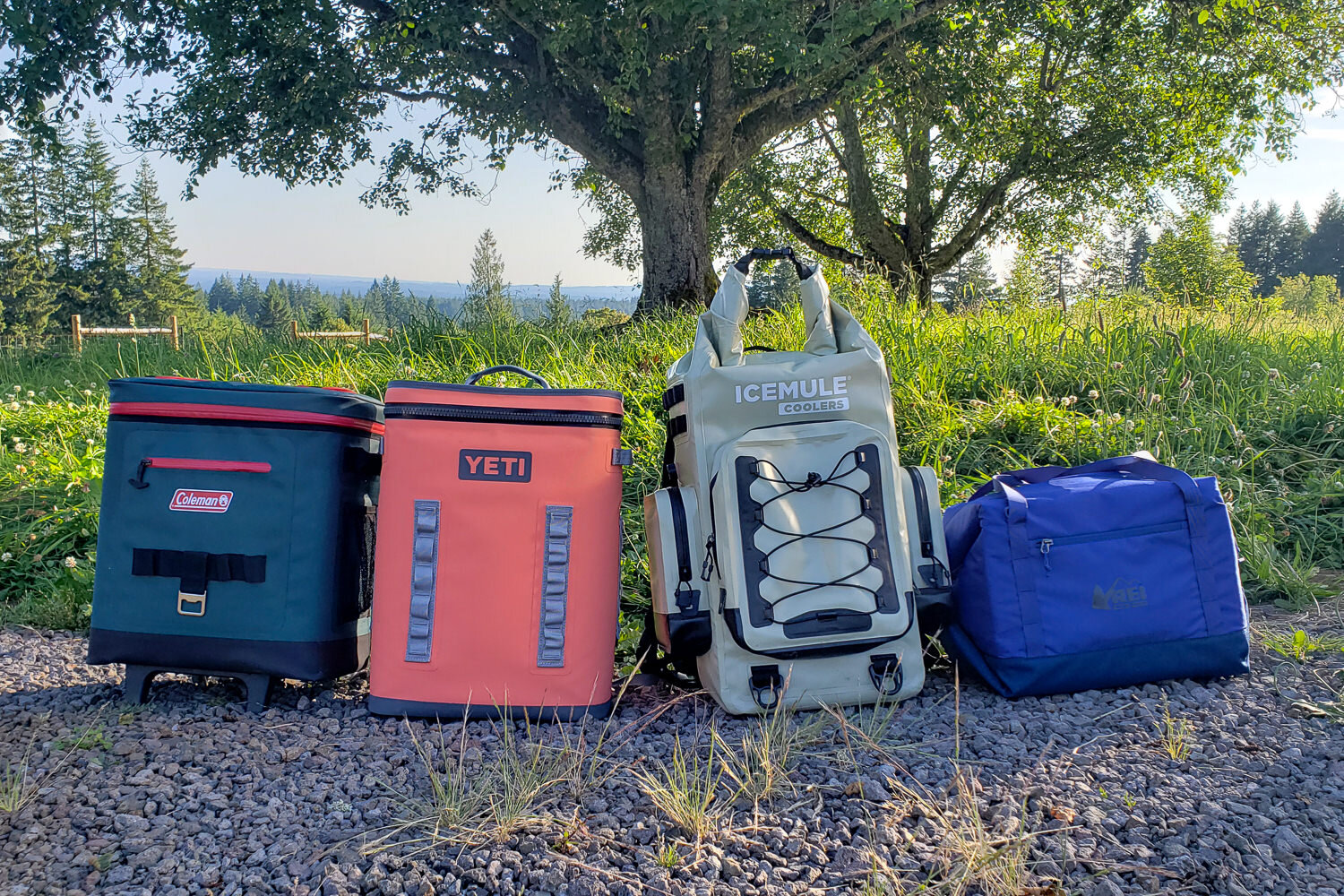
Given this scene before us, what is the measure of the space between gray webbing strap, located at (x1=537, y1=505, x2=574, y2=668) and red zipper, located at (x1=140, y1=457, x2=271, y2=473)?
83 centimetres

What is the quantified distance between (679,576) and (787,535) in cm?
34

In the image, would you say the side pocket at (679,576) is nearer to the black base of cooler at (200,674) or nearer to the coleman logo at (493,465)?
the coleman logo at (493,465)

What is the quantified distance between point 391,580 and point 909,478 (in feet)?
5.12

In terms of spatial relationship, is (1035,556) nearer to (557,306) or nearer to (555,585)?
(555,585)

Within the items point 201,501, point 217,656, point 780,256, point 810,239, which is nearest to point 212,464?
point 201,501

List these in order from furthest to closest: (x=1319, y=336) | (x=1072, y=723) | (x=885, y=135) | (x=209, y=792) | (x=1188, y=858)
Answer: (x=885, y=135) < (x=1319, y=336) < (x=1072, y=723) < (x=209, y=792) < (x=1188, y=858)

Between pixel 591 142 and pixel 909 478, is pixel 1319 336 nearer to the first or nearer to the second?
pixel 909 478

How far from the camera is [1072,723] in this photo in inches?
91.2

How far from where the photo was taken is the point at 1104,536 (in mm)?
2561

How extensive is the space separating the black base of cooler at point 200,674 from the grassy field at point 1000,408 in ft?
4.09

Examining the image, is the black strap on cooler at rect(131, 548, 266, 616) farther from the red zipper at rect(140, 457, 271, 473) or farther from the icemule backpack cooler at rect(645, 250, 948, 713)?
the icemule backpack cooler at rect(645, 250, 948, 713)

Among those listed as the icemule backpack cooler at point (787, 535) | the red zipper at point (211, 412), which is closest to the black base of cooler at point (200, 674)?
the red zipper at point (211, 412)

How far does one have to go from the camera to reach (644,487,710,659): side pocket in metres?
2.49

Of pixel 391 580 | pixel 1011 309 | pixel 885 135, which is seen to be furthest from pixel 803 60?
pixel 885 135
